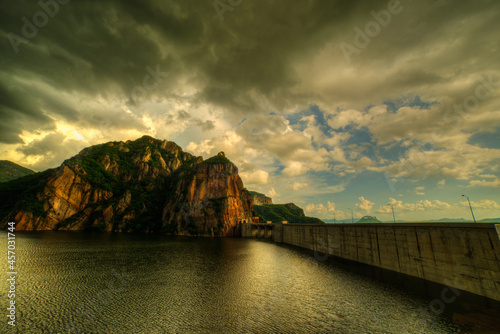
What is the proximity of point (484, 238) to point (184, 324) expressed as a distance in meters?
36.2

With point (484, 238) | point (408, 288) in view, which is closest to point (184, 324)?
point (408, 288)

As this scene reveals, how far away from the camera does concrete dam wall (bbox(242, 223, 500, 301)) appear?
24.1m

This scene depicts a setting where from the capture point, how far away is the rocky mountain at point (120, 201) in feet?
401

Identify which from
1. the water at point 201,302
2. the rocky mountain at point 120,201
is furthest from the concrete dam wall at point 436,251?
the rocky mountain at point 120,201

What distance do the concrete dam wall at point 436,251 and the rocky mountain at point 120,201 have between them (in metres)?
102

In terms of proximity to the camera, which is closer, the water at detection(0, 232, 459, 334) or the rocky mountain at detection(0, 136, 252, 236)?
the water at detection(0, 232, 459, 334)

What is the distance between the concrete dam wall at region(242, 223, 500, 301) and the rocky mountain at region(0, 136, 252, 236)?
10250cm

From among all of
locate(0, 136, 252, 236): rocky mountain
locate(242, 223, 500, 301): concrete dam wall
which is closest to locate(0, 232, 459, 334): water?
locate(242, 223, 500, 301): concrete dam wall

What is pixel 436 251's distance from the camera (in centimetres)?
2977

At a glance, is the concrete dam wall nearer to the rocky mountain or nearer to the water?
the water

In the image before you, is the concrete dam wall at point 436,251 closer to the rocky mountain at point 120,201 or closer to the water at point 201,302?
the water at point 201,302

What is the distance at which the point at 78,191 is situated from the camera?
450ft

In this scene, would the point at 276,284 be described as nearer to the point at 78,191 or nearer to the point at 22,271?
the point at 22,271

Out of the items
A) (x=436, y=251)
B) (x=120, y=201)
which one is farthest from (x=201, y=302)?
(x=120, y=201)
